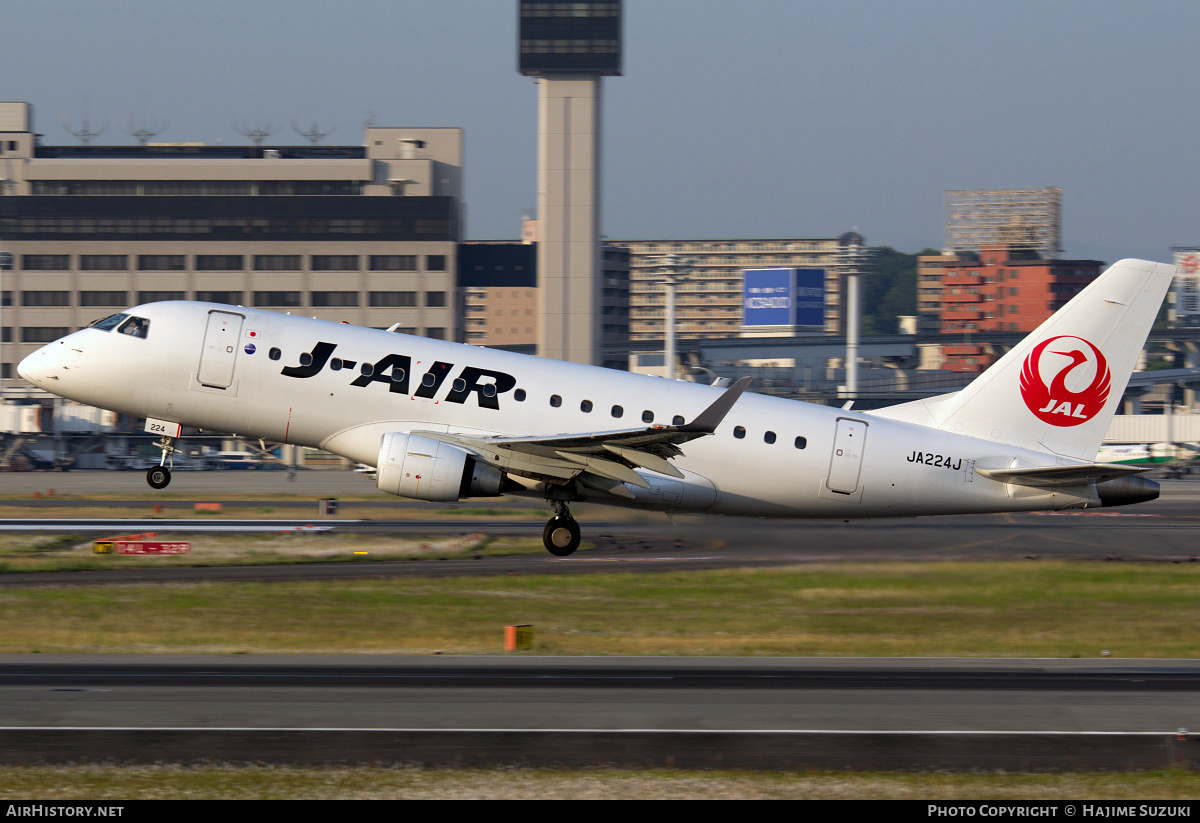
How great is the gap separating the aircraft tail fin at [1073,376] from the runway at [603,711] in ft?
22.7

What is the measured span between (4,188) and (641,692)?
12744 cm

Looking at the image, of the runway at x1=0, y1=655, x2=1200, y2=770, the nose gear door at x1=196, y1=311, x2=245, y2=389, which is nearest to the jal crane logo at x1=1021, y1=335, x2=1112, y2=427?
the runway at x1=0, y1=655, x2=1200, y2=770

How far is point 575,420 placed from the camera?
2878 centimetres

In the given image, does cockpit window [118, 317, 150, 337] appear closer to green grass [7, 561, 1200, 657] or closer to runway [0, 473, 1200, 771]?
green grass [7, 561, 1200, 657]

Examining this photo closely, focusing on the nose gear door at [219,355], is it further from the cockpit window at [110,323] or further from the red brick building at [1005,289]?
the red brick building at [1005,289]

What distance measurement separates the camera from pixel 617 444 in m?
27.0

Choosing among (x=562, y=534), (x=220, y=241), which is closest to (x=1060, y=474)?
(x=562, y=534)

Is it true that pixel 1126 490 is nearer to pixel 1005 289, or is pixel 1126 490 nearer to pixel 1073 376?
pixel 1073 376

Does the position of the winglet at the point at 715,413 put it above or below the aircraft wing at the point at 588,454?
above

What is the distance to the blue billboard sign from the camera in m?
162

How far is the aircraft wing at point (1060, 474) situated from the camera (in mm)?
29047

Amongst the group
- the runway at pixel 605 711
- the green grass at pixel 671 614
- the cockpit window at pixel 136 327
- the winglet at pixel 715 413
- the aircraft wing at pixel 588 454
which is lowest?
the green grass at pixel 671 614

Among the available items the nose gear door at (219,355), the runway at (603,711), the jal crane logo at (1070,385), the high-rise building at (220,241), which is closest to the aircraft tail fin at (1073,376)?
the jal crane logo at (1070,385)
